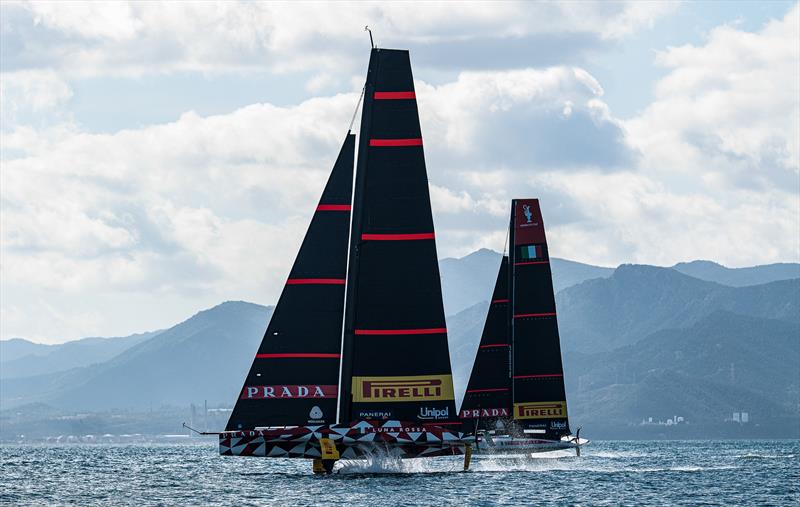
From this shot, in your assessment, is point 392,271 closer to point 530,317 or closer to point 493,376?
point 530,317

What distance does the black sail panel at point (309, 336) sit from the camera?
6794 centimetres

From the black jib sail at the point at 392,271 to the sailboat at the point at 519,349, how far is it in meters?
31.4

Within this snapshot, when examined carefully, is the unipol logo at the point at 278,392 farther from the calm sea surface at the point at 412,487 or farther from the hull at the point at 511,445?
the hull at the point at 511,445

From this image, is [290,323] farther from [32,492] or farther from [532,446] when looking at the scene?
[532,446]

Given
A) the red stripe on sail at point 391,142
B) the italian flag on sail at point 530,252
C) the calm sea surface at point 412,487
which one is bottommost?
the calm sea surface at point 412,487

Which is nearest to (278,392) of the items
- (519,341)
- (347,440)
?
(347,440)

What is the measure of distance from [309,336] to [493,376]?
33.4 metres

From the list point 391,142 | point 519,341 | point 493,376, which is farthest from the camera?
point 519,341

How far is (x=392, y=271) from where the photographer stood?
67812 mm

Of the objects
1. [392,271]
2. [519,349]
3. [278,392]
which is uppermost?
[519,349]

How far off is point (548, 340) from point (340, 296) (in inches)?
1334

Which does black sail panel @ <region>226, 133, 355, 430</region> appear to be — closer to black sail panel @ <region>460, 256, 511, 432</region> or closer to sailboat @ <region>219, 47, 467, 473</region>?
sailboat @ <region>219, 47, 467, 473</region>

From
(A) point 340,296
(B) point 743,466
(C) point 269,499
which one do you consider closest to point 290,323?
(A) point 340,296

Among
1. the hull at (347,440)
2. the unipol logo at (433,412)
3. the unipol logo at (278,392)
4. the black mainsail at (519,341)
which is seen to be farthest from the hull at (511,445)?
the unipol logo at (278,392)
